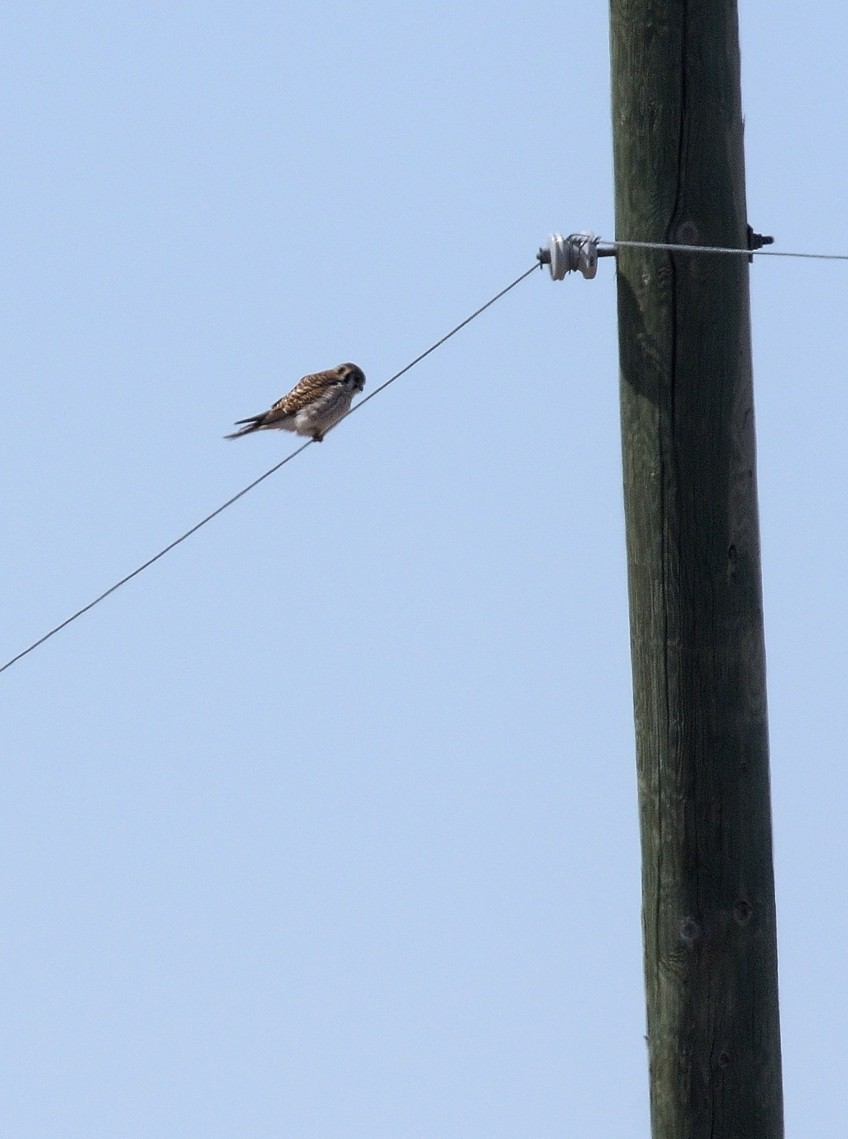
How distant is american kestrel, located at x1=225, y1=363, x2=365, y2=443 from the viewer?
1067 cm

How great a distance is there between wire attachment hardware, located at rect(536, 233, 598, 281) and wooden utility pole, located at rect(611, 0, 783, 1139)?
0.52 ft

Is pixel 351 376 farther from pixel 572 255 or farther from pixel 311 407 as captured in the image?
pixel 572 255

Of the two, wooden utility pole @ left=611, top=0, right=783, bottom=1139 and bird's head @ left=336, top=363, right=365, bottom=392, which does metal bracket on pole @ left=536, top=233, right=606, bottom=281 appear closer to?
wooden utility pole @ left=611, top=0, right=783, bottom=1139

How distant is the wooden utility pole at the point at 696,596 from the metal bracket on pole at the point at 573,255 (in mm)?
159

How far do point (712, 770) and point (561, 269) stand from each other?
54.3 inches

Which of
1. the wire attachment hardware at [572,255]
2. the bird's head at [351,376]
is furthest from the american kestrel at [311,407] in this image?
the wire attachment hardware at [572,255]

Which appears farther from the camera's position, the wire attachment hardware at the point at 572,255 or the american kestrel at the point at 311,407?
the american kestrel at the point at 311,407

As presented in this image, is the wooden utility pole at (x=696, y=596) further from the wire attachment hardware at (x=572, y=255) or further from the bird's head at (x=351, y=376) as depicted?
the bird's head at (x=351, y=376)

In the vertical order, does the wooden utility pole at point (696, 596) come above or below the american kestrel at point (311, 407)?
below

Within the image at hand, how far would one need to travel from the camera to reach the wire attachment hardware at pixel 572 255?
17.8 feet

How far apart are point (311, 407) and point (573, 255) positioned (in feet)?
17.4

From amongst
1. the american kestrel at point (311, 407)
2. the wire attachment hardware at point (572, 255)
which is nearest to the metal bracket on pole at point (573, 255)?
the wire attachment hardware at point (572, 255)

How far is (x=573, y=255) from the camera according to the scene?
5.48 metres

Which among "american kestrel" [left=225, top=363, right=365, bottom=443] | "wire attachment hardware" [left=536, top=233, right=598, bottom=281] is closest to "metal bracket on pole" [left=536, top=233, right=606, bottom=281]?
"wire attachment hardware" [left=536, top=233, right=598, bottom=281]
